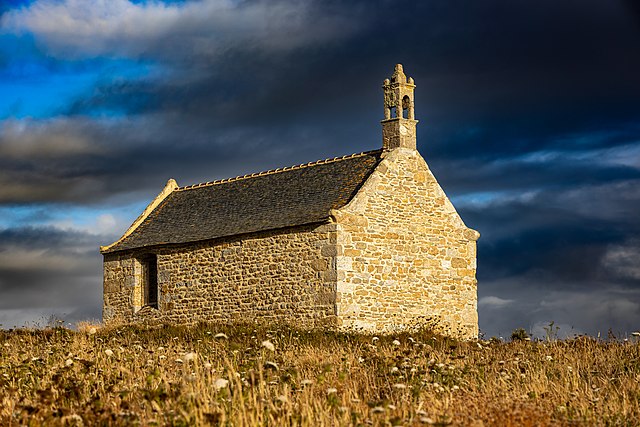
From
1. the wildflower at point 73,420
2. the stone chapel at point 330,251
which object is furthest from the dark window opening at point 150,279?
the wildflower at point 73,420

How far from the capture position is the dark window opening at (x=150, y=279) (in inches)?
1230

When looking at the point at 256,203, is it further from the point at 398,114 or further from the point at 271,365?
the point at 271,365

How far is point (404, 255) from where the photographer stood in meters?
26.9

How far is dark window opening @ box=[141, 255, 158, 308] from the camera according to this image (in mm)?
31234

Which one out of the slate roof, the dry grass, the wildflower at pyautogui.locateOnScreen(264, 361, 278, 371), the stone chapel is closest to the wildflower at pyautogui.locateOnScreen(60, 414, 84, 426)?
the dry grass

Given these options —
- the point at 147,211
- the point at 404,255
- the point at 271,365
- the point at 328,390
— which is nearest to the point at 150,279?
the point at 147,211

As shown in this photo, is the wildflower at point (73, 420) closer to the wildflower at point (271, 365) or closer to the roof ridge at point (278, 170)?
the wildflower at point (271, 365)

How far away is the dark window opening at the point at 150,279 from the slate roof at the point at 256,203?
2.28ft

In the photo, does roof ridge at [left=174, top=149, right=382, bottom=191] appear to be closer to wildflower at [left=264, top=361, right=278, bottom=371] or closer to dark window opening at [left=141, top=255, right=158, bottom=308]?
dark window opening at [left=141, top=255, right=158, bottom=308]

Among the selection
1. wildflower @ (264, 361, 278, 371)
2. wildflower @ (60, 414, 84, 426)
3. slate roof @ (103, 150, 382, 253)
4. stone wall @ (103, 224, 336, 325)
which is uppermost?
slate roof @ (103, 150, 382, 253)

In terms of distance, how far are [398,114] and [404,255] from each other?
4530 millimetres

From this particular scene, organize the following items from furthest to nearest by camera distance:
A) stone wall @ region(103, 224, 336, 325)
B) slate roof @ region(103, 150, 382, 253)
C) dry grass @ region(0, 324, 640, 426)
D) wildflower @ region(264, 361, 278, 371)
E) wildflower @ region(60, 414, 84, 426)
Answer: slate roof @ region(103, 150, 382, 253), stone wall @ region(103, 224, 336, 325), wildflower @ region(264, 361, 278, 371), dry grass @ region(0, 324, 640, 426), wildflower @ region(60, 414, 84, 426)

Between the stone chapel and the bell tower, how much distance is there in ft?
0.12

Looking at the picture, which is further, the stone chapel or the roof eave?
the roof eave
